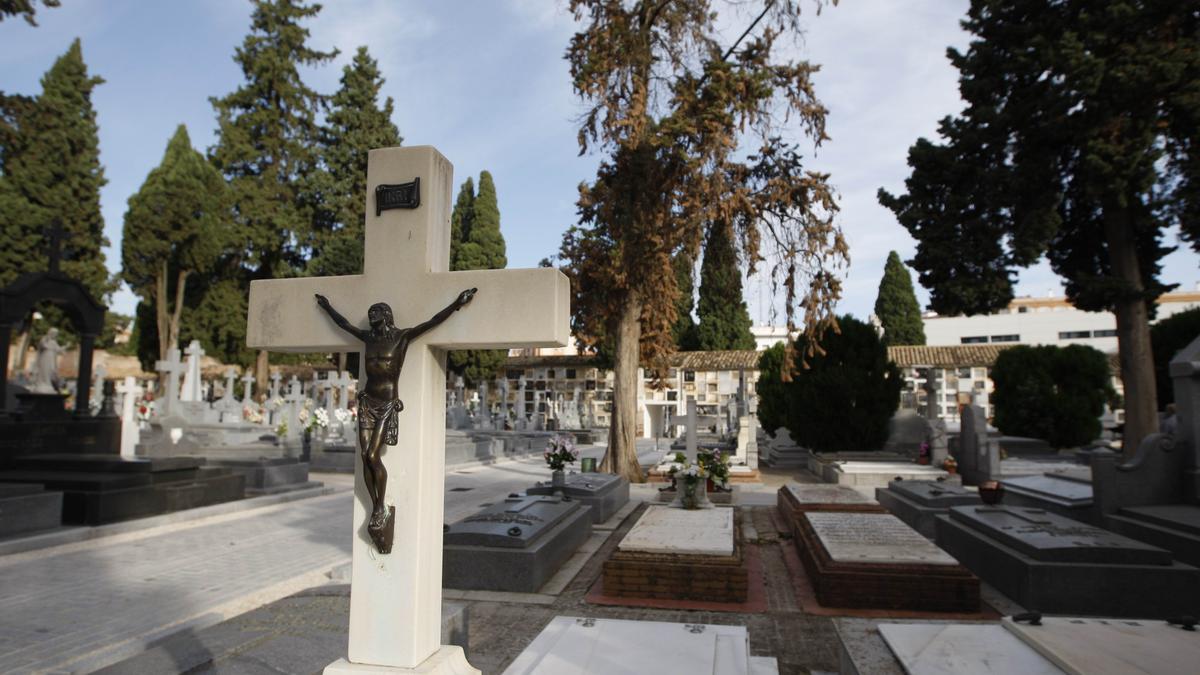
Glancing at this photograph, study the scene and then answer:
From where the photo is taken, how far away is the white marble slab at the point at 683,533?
18.5ft

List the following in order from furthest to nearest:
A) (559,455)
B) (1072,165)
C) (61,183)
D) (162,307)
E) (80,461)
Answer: (162,307) → (61,183) → (1072,165) → (559,455) → (80,461)

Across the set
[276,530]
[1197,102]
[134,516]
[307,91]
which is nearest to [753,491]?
[276,530]

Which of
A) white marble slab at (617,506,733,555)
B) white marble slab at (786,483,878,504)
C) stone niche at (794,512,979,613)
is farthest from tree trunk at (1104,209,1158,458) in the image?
white marble slab at (617,506,733,555)

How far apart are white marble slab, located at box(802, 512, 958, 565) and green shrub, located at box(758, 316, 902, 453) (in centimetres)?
966

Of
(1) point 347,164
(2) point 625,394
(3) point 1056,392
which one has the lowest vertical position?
(2) point 625,394

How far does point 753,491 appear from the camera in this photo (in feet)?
43.4

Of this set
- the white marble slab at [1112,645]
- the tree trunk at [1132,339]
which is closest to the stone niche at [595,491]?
the white marble slab at [1112,645]

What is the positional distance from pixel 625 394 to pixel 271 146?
2794 cm

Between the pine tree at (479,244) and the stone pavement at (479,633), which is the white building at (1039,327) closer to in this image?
the pine tree at (479,244)

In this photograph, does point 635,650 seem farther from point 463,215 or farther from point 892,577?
point 463,215

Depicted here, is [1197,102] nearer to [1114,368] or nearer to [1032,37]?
[1032,37]

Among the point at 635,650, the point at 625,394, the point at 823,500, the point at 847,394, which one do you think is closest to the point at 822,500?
the point at 823,500

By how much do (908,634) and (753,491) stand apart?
1007cm

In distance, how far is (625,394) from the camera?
13.2 metres
